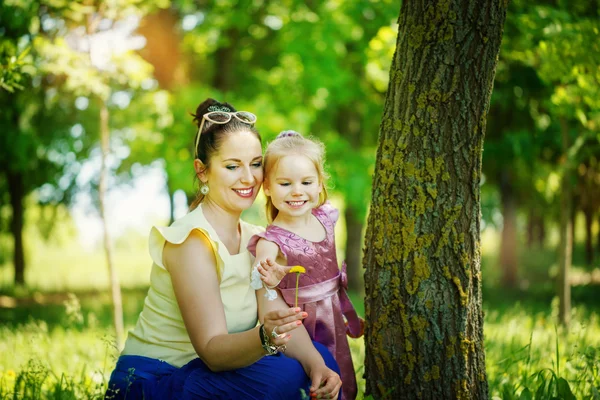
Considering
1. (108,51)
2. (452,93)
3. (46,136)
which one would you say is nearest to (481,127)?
(452,93)

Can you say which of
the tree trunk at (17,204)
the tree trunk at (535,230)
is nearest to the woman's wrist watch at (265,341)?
the tree trunk at (17,204)

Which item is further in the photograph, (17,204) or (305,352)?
(17,204)

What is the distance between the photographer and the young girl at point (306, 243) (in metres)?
2.91

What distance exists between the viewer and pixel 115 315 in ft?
19.6

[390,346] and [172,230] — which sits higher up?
[172,230]

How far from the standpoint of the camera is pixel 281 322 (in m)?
2.25

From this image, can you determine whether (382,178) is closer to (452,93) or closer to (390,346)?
(452,93)

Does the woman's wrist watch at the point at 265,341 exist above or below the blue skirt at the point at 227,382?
above

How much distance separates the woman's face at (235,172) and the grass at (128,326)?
1068mm

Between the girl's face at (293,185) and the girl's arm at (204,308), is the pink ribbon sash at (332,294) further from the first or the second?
the girl's face at (293,185)

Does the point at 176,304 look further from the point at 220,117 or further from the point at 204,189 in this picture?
the point at 220,117

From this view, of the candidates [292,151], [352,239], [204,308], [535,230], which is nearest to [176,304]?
[204,308]

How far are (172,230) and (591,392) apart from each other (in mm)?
2409

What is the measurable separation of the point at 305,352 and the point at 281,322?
55 cm
